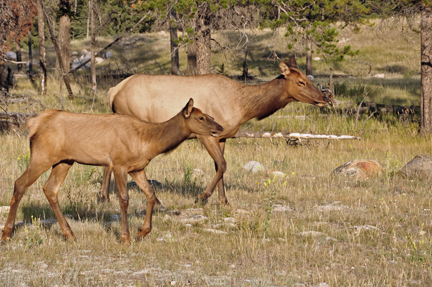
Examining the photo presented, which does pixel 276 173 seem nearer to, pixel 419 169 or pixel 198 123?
pixel 419 169

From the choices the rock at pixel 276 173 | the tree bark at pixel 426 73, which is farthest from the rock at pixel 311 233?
the tree bark at pixel 426 73

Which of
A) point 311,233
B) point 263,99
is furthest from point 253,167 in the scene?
point 311,233

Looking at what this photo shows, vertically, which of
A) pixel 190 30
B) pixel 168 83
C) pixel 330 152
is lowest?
pixel 330 152

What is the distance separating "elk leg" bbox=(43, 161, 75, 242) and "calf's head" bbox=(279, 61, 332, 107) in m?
3.98

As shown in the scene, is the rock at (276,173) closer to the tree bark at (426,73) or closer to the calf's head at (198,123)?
the calf's head at (198,123)

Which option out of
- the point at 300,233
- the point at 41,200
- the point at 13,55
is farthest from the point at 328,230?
the point at 13,55

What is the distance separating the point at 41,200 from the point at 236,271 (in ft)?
14.0

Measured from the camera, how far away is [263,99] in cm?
905

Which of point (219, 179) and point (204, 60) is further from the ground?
point (204, 60)

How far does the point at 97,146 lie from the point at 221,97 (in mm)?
3107

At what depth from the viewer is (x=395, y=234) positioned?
686 cm

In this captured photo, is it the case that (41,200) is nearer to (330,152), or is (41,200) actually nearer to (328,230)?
(328,230)

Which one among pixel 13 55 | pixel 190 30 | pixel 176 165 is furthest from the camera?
Answer: pixel 13 55

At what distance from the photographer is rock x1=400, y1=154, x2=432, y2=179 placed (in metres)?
10.7
